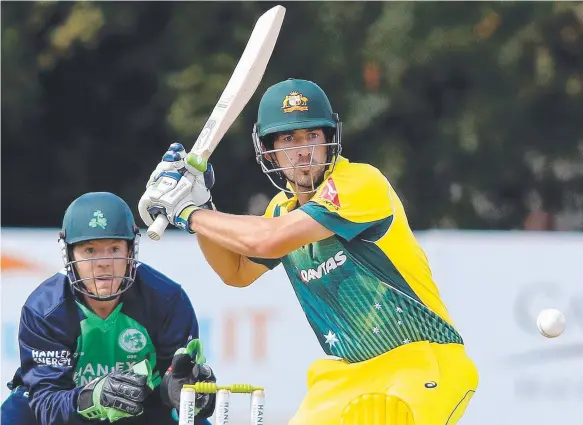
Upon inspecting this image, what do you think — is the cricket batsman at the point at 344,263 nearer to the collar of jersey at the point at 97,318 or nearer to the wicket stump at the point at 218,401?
the wicket stump at the point at 218,401

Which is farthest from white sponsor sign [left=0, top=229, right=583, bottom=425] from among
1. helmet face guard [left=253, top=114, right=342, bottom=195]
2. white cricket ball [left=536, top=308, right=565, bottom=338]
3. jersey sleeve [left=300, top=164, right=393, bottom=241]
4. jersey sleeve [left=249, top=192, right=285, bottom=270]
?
jersey sleeve [left=300, top=164, right=393, bottom=241]

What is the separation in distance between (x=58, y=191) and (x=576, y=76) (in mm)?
6615

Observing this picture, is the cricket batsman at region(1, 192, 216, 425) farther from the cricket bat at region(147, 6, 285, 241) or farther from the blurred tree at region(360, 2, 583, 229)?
the blurred tree at region(360, 2, 583, 229)

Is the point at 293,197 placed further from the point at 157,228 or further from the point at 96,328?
the point at 96,328

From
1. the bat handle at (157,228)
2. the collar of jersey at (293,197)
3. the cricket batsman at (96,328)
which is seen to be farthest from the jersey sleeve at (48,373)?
the collar of jersey at (293,197)

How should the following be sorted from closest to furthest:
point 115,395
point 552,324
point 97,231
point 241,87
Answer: point 115,395 < point 241,87 < point 97,231 < point 552,324

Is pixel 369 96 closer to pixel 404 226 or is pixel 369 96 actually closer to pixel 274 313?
pixel 274 313

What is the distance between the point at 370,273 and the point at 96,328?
1.24m

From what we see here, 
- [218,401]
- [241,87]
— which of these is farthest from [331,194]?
[218,401]

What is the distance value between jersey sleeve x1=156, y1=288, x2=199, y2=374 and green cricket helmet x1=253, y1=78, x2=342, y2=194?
2.64ft

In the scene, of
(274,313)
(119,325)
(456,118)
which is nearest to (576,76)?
(456,118)

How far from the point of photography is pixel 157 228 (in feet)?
15.3

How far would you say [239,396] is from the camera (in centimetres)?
853

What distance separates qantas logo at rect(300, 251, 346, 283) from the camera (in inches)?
185
